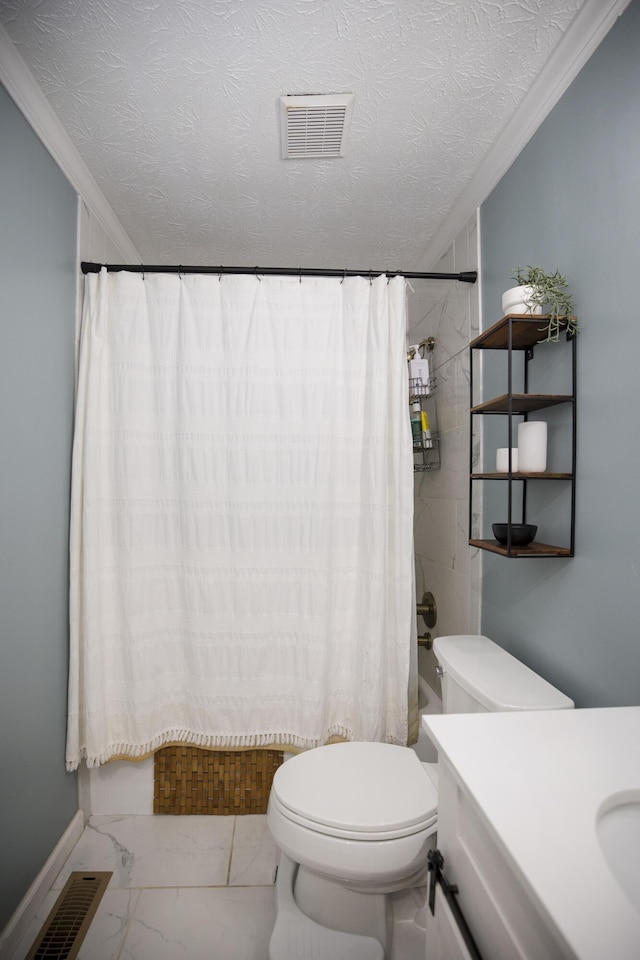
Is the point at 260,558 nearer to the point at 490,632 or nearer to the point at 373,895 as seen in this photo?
the point at 490,632

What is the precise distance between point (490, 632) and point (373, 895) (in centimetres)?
83

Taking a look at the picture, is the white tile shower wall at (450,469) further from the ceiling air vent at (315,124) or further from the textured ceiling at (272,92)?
the ceiling air vent at (315,124)

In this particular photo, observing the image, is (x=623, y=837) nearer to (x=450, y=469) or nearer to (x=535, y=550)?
(x=535, y=550)

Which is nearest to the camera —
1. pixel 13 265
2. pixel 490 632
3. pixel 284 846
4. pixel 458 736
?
pixel 458 736

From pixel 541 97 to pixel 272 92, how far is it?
740 mm

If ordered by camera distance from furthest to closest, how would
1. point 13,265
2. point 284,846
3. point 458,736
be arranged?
point 13,265 < point 284,846 < point 458,736

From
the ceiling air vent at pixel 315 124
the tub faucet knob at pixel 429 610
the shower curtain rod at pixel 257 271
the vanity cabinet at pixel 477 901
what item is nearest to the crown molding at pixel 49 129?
the shower curtain rod at pixel 257 271

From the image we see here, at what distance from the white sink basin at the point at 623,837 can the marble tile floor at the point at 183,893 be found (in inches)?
41.9

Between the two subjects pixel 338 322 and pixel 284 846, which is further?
pixel 338 322

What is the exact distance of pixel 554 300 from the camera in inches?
47.0

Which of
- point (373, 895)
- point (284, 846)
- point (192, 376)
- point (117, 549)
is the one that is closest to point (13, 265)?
point (192, 376)

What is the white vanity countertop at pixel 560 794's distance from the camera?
458 millimetres

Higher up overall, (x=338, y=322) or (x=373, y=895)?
(x=338, y=322)

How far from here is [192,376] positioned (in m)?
1.72
